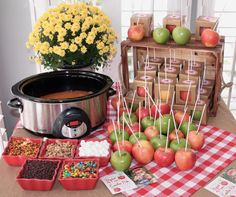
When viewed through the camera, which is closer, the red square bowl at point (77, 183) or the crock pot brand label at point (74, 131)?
the red square bowl at point (77, 183)

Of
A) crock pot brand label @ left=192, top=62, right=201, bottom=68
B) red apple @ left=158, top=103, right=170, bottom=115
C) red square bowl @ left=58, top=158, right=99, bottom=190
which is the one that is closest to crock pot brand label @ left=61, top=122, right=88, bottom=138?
red square bowl @ left=58, top=158, right=99, bottom=190

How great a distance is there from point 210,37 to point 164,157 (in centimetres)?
58

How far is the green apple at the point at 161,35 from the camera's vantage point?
1713 millimetres

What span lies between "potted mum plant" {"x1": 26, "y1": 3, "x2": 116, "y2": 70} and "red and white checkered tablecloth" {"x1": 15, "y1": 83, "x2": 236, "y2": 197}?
0.39 meters

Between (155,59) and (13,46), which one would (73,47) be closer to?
(155,59)

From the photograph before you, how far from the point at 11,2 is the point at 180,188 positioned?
1.46 m

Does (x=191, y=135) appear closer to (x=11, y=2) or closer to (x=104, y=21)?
(x=104, y=21)

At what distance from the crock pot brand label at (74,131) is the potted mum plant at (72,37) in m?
0.38

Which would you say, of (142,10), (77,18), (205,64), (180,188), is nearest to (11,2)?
(77,18)

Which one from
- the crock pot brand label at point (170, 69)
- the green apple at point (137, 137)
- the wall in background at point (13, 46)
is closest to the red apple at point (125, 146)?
the green apple at point (137, 137)

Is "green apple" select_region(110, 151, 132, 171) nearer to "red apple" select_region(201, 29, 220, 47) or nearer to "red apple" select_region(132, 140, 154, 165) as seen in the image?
"red apple" select_region(132, 140, 154, 165)

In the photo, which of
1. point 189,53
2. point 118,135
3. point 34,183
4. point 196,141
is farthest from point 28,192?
point 189,53

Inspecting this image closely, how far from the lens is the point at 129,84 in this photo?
1.98 m

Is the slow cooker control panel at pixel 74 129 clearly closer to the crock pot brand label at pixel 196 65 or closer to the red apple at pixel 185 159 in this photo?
the red apple at pixel 185 159
